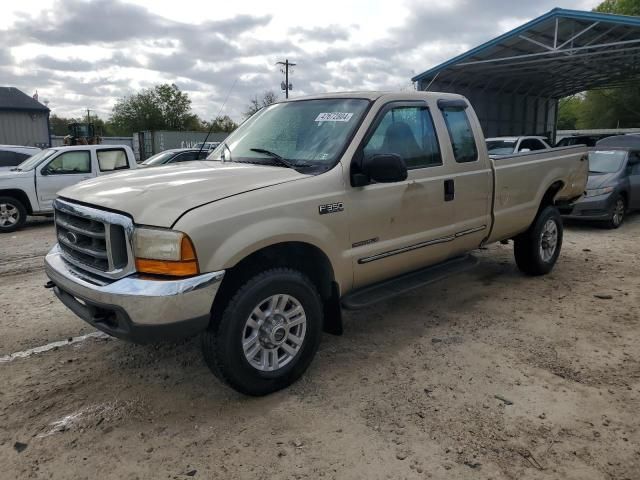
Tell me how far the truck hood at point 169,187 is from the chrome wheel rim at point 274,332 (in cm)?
76

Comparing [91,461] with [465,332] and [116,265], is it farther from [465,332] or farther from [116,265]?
[465,332]

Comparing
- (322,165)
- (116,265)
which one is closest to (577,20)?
(322,165)

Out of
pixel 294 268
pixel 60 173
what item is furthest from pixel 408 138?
pixel 60 173

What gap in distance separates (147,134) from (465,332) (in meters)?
36.7

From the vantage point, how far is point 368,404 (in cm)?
330

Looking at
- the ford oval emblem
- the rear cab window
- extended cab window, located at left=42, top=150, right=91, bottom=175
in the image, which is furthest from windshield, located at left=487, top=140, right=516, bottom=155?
the ford oval emblem

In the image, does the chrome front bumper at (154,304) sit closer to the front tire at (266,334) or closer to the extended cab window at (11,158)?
the front tire at (266,334)

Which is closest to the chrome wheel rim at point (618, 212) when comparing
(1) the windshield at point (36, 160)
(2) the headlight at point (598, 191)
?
(2) the headlight at point (598, 191)

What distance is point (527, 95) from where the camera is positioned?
2975cm

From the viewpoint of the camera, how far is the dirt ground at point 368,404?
2.73 metres

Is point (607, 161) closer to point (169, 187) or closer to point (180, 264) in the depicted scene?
point (169, 187)

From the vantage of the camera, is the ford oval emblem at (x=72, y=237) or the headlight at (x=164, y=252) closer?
the headlight at (x=164, y=252)

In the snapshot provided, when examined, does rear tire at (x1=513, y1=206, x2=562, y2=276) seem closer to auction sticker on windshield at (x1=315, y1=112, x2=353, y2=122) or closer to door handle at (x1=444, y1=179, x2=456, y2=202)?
door handle at (x1=444, y1=179, x2=456, y2=202)

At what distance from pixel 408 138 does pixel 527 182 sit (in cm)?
198
